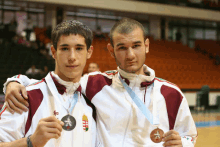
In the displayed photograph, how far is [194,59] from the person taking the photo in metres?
14.6

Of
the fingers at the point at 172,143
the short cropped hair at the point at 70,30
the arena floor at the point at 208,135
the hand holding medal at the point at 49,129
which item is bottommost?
the arena floor at the point at 208,135

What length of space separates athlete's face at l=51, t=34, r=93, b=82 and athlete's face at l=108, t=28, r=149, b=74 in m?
0.28

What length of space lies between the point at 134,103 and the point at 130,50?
0.43m

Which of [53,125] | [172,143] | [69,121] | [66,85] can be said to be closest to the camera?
[53,125]

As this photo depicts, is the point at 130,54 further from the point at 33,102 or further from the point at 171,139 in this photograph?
the point at 33,102

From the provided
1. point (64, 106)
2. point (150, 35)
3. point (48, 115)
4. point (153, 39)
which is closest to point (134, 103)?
point (64, 106)

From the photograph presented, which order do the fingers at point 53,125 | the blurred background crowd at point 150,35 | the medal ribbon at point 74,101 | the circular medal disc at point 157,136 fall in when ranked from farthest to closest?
the blurred background crowd at point 150,35 < the medal ribbon at point 74,101 < the circular medal disc at point 157,136 < the fingers at point 53,125

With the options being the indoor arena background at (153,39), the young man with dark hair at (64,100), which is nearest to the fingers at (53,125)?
the young man with dark hair at (64,100)

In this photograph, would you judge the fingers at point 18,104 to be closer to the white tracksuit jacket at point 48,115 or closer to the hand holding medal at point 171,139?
the white tracksuit jacket at point 48,115

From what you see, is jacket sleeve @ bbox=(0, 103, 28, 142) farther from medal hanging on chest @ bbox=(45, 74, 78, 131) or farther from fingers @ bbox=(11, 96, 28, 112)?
medal hanging on chest @ bbox=(45, 74, 78, 131)

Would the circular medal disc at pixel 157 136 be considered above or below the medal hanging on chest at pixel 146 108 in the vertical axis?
below

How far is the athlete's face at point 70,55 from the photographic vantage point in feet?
5.45

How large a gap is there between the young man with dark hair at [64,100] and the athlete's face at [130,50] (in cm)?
25

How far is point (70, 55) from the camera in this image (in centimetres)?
165
